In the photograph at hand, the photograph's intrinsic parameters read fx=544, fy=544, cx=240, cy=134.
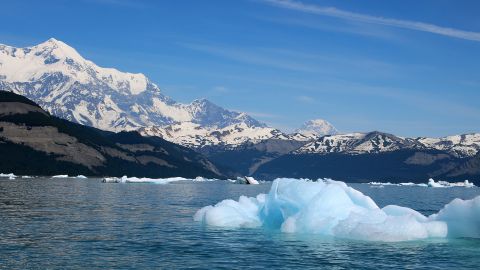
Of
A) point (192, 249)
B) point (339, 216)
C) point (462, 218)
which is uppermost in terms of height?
point (462, 218)

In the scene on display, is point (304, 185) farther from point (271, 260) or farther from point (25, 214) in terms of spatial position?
point (25, 214)

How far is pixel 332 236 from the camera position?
154 feet

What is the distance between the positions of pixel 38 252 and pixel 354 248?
2245cm

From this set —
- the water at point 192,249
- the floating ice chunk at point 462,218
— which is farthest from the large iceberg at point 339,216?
the water at point 192,249

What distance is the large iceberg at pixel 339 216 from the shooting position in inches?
1757

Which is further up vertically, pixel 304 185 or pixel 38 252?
pixel 304 185

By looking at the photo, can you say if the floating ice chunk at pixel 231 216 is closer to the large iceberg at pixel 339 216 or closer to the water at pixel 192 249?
the large iceberg at pixel 339 216

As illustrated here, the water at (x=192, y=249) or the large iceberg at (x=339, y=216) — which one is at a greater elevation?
the large iceberg at (x=339, y=216)

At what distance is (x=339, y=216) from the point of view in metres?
49.1

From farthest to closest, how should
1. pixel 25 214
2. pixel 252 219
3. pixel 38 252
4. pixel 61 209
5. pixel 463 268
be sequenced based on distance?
pixel 61 209, pixel 25 214, pixel 252 219, pixel 38 252, pixel 463 268

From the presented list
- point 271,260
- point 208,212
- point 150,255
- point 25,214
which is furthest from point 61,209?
Answer: point 271,260

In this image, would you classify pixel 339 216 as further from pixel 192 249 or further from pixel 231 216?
pixel 192 249

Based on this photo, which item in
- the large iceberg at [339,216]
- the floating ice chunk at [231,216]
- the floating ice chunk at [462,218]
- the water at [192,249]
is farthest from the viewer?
the floating ice chunk at [231,216]

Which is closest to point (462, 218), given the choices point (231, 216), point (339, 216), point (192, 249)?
point (339, 216)
